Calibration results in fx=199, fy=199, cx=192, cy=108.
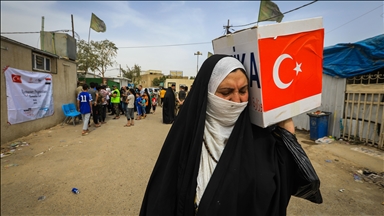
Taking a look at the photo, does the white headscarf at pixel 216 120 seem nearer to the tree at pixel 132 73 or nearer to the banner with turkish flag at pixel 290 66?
the banner with turkish flag at pixel 290 66

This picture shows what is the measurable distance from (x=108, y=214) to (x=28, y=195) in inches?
54.5

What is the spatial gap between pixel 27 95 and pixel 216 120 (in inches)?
285

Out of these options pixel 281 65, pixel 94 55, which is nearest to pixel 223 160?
pixel 281 65

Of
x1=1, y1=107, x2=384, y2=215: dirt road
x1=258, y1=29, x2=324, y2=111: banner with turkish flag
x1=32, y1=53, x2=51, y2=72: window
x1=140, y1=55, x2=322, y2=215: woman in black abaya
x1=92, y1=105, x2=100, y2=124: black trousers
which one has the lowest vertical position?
x1=1, y1=107, x2=384, y2=215: dirt road

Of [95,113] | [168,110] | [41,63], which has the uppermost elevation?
[41,63]

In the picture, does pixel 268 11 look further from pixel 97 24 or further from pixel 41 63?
pixel 41 63

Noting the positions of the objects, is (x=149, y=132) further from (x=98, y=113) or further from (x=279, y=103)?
(x=279, y=103)

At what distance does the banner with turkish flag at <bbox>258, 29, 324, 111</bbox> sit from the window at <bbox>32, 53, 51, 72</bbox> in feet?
25.8

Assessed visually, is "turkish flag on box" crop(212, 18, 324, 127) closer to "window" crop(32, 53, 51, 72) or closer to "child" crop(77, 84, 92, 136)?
"child" crop(77, 84, 92, 136)

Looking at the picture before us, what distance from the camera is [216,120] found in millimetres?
1128

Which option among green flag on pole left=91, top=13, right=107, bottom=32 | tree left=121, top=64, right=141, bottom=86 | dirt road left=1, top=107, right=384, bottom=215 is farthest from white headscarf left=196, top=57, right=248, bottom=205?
tree left=121, top=64, right=141, bottom=86

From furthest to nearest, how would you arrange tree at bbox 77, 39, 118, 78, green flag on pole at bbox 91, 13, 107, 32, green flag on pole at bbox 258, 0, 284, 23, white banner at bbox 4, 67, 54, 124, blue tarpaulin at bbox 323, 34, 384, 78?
tree at bbox 77, 39, 118, 78 < green flag on pole at bbox 91, 13, 107, 32 < green flag on pole at bbox 258, 0, 284, 23 < white banner at bbox 4, 67, 54, 124 < blue tarpaulin at bbox 323, 34, 384, 78

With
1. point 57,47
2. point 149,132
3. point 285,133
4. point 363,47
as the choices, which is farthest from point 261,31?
point 57,47

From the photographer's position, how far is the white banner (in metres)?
5.46
